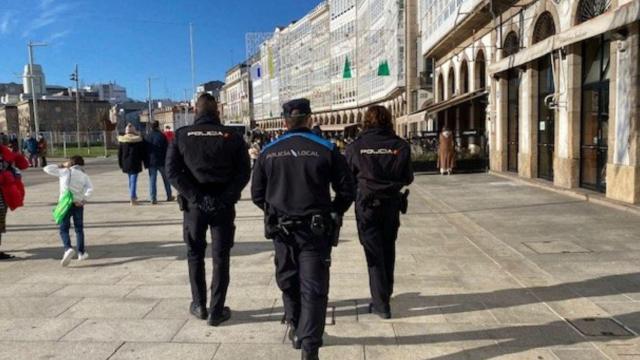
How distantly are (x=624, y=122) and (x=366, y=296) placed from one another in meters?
7.80

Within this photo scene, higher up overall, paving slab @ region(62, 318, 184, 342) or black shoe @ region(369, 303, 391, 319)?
paving slab @ region(62, 318, 184, 342)

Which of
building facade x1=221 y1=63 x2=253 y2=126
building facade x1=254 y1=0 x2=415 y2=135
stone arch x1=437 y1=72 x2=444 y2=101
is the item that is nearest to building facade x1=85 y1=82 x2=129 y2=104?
building facade x1=221 y1=63 x2=253 y2=126

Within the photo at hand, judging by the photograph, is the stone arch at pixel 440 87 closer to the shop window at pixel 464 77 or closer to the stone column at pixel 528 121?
the shop window at pixel 464 77

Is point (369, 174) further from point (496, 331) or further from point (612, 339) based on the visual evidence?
point (612, 339)

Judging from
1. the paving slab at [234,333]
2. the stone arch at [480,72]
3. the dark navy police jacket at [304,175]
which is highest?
the stone arch at [480,72]

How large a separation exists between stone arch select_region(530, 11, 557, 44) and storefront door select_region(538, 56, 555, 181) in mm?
747

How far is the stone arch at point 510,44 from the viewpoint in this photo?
1808 cm

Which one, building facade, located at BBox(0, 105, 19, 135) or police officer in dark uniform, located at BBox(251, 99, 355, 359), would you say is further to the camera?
building facade, located at BBox(0, 105, 19, 135)

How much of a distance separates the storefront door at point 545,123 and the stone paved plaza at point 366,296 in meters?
5.76

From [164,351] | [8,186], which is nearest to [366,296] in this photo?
[164,351]

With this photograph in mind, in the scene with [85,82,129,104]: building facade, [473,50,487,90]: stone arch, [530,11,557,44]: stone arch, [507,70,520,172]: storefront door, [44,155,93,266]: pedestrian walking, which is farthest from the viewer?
[85,82,129,104]: building facade

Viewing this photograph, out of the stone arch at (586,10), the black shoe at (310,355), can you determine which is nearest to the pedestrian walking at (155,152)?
the stone arch at (586,10)

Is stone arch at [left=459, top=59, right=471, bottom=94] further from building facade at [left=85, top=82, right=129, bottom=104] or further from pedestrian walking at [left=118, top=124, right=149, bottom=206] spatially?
building facade at [left=85, top=82, right=129, bottom=104]

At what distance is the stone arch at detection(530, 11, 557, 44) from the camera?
49.9 feet
